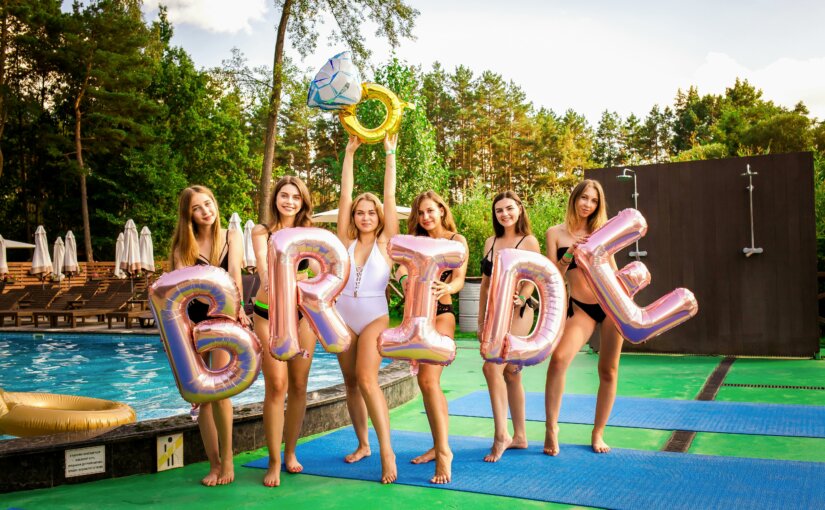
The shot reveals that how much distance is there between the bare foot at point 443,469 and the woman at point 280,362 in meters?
0.84

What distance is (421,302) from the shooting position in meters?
3.52

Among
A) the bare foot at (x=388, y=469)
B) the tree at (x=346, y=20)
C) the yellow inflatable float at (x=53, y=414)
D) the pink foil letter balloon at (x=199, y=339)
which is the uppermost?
the tree at (x=346, y=20)

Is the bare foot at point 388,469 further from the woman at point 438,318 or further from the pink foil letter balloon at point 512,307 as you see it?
the pink foil letter balloon at point 512,307

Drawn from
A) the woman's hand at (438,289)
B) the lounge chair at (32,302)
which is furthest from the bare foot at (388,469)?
the lounge chair at (32,302)

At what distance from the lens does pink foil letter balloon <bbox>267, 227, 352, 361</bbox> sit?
3.43 meters

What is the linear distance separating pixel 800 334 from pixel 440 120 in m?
35.2

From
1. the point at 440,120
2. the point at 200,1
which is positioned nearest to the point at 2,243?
the point at 200,1

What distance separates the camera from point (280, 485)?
3811mm

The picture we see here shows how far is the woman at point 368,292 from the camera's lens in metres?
3.83

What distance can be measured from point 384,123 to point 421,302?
1236 millimetres

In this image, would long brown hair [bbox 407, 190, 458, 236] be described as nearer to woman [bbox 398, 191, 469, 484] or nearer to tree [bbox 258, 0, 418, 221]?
woman [bbox 398, 191, 469, 484]

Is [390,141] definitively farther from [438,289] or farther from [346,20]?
[346,20]

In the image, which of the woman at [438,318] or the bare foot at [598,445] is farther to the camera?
the bare foot at [598,445]

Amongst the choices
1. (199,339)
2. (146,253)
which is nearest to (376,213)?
(199,339)
